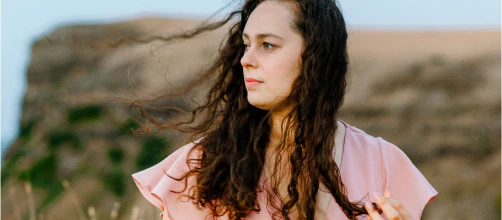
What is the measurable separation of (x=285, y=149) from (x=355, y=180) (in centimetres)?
31

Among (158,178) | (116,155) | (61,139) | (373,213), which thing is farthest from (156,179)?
(61,139)

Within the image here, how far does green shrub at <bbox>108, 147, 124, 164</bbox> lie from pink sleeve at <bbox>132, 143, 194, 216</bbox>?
13.1 meters

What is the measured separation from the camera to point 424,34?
16.6 m

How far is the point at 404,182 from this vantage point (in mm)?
2855

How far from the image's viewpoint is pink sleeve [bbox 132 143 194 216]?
2.69 m

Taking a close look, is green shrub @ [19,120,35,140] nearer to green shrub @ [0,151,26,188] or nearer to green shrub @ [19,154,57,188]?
green shrub @ [0,151,26,188]

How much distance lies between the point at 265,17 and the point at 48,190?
13.2m

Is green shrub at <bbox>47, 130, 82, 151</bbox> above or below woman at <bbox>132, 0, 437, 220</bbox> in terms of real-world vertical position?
below

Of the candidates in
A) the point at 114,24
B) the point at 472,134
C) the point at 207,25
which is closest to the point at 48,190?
the point at 114,24

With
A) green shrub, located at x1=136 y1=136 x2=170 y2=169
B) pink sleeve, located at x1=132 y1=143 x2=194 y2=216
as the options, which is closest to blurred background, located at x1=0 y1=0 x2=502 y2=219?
green shrub, located at x1=136 y1=136 x2=170 y2=169

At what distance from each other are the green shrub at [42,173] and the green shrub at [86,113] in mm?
1073

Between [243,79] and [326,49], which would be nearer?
[326,49]

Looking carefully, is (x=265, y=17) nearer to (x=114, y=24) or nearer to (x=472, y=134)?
(x=472, y=134)

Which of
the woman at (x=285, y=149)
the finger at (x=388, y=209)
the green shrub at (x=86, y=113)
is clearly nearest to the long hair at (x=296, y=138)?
the woman at (x=285, y=149)
